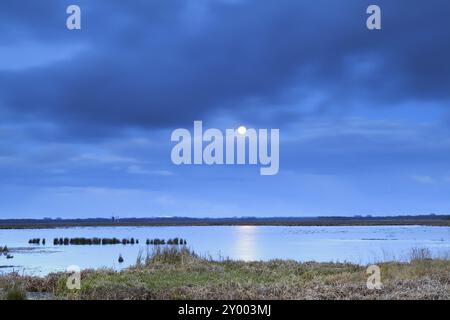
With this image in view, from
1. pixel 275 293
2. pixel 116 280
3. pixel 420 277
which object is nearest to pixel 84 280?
pixel 116 280

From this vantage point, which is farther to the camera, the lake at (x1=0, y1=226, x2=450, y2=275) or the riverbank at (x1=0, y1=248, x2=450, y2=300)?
the lake at (x1=0, y1=226, x2=450, y2=275)

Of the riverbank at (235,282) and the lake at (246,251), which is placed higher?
the riverbank at (235,282)

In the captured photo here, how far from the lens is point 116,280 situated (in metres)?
21.0

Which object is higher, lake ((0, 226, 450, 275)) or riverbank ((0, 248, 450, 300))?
riverbank ((0, 248, 450, 300))

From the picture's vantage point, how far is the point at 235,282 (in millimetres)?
19359

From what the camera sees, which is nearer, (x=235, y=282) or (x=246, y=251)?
(x=235, y=282)

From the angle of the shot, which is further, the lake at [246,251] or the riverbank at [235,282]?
the lake at [246,251]

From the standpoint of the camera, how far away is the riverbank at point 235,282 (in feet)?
55.5

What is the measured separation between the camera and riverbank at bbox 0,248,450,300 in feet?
55.5

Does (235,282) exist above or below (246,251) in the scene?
above

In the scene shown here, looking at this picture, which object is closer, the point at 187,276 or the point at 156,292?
the point at 156,292
